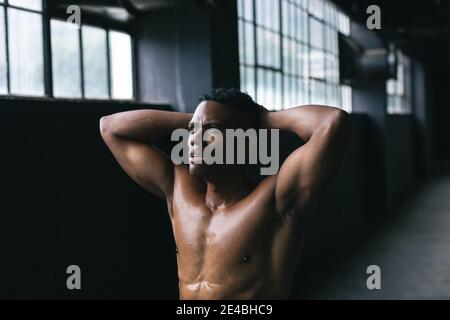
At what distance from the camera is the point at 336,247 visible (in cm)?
576

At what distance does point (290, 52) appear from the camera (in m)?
5.30

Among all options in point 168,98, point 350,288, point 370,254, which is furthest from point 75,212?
point 370,254

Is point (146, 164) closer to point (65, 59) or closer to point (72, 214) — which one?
point (72, 214)

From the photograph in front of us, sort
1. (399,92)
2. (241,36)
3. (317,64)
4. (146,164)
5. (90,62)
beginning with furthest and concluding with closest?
(399,92)
(317,64)
(241,36)
(90,62)
(146,164)

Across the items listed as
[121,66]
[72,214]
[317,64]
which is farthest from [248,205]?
[317,64]

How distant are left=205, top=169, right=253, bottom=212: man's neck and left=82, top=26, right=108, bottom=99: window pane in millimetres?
1459

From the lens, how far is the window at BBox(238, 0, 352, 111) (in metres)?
4.22

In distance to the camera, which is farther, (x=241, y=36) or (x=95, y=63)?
(x=241, y=36)

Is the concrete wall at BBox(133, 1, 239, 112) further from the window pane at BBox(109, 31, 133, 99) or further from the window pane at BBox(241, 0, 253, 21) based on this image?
the window pane at BBox(241, 0, 253, 21)

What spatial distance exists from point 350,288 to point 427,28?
200 inches

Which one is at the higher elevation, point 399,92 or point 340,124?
point 399,92

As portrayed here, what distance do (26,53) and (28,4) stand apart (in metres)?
0.23
